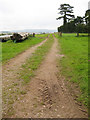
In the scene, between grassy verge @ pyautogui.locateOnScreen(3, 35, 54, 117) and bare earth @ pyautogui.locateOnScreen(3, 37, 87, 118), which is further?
grassy verge @ pyautogui.locateOnScreen(3, 35, 54, 117)

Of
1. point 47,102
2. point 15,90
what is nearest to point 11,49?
point 15,90

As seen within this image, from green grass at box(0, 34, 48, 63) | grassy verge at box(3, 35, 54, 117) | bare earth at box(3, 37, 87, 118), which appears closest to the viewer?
bare earth at box(3, 37, 87, 118)

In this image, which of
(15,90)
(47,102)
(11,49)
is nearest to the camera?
(47,102)

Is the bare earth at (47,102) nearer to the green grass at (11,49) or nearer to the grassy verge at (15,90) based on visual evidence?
the grassy verge at (15,90)

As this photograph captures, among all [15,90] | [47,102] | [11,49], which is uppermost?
[11,49]

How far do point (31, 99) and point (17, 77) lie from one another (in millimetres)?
2727

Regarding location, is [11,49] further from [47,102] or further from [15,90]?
[47,102]

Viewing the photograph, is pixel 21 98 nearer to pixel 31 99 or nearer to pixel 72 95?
pixel 31 99

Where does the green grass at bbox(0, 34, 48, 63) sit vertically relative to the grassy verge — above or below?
above

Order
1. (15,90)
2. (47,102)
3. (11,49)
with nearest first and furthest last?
(47,102) < (15,90) < (11,49)

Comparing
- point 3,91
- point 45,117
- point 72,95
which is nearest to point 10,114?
point 45,117

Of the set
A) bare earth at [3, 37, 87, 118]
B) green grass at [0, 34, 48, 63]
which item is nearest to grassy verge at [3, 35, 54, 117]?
bare earth at [3, 37, 87, 118]

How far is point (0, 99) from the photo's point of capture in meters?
5.06

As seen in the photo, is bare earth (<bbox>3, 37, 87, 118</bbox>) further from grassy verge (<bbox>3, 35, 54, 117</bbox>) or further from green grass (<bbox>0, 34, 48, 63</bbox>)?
green grass (<bbox>0, 34, 48, 63</bbox>)
